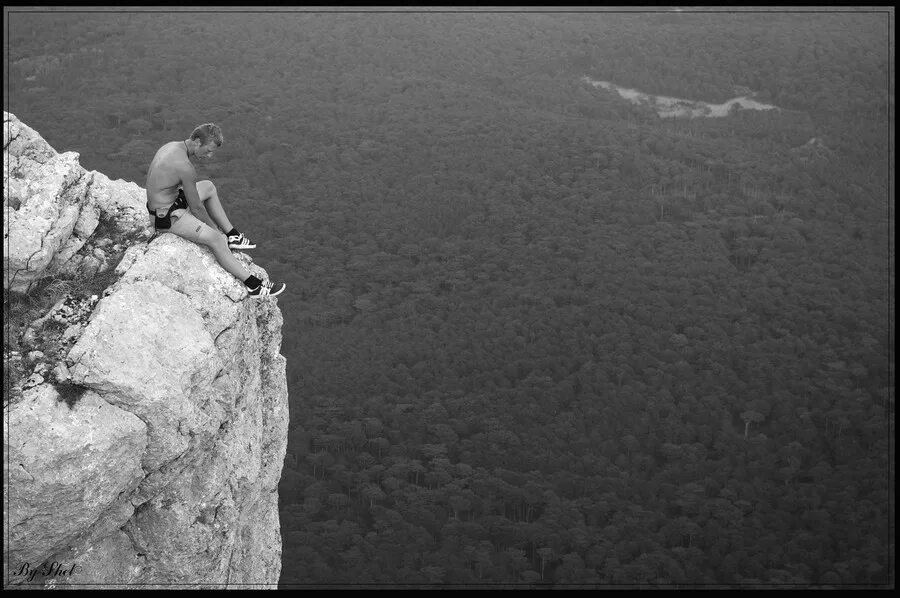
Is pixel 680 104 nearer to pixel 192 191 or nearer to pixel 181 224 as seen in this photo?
pixel 192 191

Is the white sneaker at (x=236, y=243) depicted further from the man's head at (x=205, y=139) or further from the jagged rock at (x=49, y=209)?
the man's head at (x=205, y=139)

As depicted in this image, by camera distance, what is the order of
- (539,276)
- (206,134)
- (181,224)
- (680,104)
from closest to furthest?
1. (181,224)
2. (206,134)
3. (539,276)
4. (680,104)

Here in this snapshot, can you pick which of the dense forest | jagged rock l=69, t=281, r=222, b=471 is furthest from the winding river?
jagged rock l=69, t=281, r=222, b=471

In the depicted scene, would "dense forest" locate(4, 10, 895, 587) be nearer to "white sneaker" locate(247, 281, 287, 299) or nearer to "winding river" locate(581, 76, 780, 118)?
"winding river" locate(581, 76, 780, 118)

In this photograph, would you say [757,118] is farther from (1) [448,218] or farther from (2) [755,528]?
(2) [755,528]

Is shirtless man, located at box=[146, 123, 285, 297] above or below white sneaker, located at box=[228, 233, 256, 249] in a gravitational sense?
above

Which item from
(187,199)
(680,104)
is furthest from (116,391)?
(680,104)

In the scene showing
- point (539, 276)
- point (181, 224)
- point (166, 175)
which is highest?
point (166, 175)
